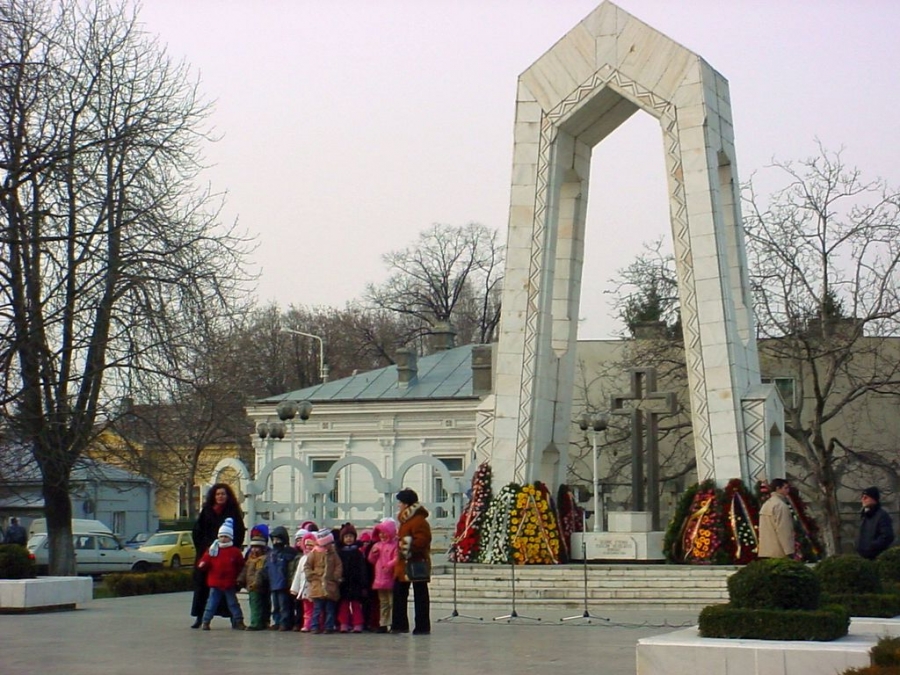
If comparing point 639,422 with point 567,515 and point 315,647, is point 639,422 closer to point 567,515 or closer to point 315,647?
point 567,515

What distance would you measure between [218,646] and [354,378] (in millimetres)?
30717

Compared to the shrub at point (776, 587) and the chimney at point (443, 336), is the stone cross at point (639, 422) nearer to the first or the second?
the shrub at point (776, 587)

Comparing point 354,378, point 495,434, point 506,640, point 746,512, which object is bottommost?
point 506,640

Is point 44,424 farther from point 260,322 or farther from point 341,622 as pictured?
point 260,322

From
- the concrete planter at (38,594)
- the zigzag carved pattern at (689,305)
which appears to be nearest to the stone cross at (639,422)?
the zigzag carved pattern at (689,305)

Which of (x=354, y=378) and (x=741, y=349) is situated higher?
(x=354, y=378)

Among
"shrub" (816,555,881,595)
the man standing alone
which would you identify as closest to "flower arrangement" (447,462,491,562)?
the man standing alone

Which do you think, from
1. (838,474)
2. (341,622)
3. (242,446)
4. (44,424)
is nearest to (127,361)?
(44,424)

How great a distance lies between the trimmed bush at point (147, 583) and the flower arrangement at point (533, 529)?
6.78m

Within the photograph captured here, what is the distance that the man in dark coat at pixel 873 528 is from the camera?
14.7m

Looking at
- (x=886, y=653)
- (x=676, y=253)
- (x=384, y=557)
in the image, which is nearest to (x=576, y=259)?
(x=676, y=253)

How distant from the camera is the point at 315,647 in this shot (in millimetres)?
13086

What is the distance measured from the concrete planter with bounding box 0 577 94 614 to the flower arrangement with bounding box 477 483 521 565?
6694 millimetres

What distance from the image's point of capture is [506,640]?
546 inches
